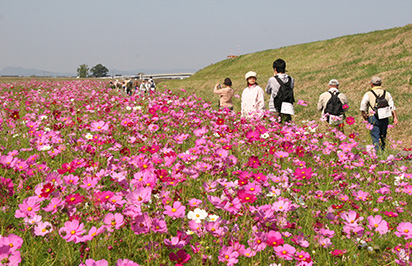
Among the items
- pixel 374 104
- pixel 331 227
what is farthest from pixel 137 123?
pixel 374 104

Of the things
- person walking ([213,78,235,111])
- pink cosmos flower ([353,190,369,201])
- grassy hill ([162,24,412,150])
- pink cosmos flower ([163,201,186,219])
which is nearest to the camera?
pink cosmos flower ([163,201,186,219])

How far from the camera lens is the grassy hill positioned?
41.7ft

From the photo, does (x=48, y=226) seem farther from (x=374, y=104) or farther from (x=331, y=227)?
(x=374, y=104)

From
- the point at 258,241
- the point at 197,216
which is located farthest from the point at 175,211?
the point at 258,241

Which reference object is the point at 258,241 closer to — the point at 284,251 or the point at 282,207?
the point at 284,251

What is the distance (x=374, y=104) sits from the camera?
723 centimetres

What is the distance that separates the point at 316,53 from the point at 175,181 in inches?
1439

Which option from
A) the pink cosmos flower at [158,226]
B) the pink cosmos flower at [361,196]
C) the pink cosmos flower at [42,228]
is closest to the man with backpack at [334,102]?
the pink cosmos flower at [361,196]

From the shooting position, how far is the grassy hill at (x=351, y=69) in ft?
41.7

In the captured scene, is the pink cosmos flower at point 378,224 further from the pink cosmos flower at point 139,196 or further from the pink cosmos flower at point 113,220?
the pink cosmos flower at point 113,220

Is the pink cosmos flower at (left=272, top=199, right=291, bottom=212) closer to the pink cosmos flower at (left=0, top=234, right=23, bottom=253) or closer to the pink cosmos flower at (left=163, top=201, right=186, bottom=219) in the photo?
the pink cosmos flower at (left=163, top=201, right=186, bottom=219)

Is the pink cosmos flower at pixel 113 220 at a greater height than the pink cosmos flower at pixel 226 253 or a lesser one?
greater

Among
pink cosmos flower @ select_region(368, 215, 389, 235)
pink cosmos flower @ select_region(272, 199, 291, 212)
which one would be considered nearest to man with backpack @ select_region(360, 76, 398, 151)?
pink cosmos flower @ select_region(368, 215, 389, 235)

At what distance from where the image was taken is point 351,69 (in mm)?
21859
